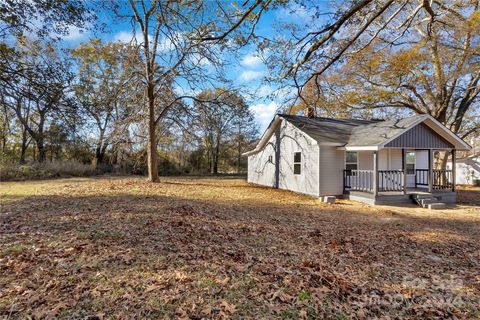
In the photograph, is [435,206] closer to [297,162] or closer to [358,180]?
[358,180]

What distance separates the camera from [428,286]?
3479mm

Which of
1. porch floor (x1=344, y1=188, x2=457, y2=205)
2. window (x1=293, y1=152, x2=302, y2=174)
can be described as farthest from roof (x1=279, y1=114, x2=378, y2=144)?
porch floor (x1=344, y1=188, x2=457, y2=205)

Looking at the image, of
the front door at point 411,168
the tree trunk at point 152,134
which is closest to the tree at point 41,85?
the tree trunk at point 152,134

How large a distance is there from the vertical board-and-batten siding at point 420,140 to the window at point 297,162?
13.4ft

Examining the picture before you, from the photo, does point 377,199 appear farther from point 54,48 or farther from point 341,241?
point 54,48

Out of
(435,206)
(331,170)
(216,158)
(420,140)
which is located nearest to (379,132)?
(420,140)

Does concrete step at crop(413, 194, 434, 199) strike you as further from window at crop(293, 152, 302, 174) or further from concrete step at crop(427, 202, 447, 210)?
window at crop(293, 152, 302, 174)

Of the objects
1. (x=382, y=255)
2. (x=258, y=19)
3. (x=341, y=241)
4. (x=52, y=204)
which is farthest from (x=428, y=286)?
(x=52, y=204)

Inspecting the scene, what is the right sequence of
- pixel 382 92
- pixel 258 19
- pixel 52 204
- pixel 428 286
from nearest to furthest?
pixel 428 286 < pixel 258 19 < pixel 52 204 < pixel 382 92

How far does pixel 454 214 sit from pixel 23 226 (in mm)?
12637

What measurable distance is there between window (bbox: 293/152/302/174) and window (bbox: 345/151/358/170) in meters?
2.19

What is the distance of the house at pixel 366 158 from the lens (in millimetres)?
10773

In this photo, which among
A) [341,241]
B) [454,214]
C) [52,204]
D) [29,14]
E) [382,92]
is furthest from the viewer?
[382,92]

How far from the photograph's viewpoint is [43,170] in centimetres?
1755
